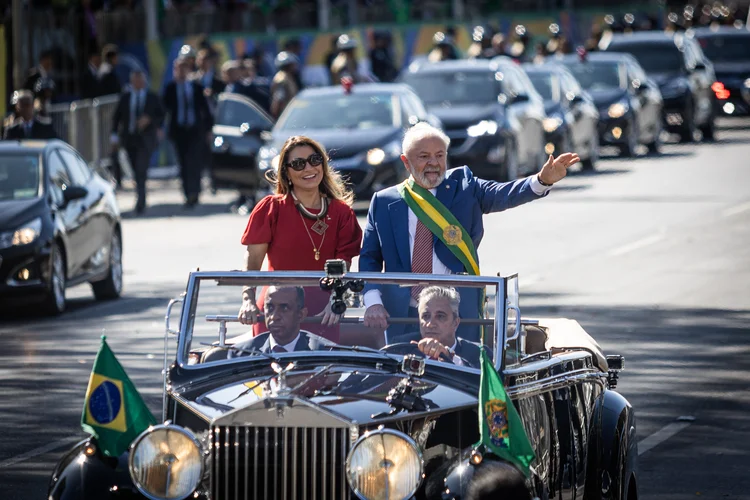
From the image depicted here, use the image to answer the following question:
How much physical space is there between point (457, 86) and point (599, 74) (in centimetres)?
637

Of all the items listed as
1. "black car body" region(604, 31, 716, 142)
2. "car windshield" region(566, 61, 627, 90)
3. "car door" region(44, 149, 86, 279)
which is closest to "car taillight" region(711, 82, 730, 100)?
"black car body" region(604, 31, 716, 142)

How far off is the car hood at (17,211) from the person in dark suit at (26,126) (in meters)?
4.42

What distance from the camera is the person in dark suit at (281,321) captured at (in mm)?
6547

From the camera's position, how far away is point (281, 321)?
6590mm

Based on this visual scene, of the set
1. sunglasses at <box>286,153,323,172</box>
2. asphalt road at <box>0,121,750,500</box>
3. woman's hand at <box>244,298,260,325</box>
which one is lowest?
asphalt road at <box>0,121,750,500</box>

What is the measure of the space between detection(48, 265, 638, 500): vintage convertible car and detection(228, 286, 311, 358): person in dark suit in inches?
1.4

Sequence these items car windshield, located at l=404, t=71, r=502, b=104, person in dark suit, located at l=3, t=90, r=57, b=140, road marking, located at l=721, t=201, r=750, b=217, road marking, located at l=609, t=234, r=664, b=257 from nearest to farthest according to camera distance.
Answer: road marking, located at l=609, t=234, r=664, b=257, person in dark suit, located at l=3, t=90, r=57, b=140, road marking, located at l=721, t=201, r=750, b=217, car windshield, located at l=404, t=71, r=502, b=104

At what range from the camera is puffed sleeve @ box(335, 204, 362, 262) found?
7668mm

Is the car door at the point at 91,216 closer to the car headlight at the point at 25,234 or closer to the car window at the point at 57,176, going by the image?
the car window at the point at 57,176

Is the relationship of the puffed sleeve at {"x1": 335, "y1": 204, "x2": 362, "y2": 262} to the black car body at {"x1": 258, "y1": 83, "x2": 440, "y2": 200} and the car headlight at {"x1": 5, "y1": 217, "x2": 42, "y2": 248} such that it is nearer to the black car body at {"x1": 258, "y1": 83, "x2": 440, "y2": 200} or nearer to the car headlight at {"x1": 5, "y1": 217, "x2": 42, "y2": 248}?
the car headlight at {"x1": 5, "y1": 217, "x2": 42, "y2": 248}

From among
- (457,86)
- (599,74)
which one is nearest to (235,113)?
(457,86)

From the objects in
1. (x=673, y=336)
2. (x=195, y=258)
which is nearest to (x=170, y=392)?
(x=673, y=336)

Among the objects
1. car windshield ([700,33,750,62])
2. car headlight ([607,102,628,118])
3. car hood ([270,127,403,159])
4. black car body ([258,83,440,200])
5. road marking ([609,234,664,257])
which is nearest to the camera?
road marking ([609,234,664,257])

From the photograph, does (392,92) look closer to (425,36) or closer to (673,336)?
(673,336)
